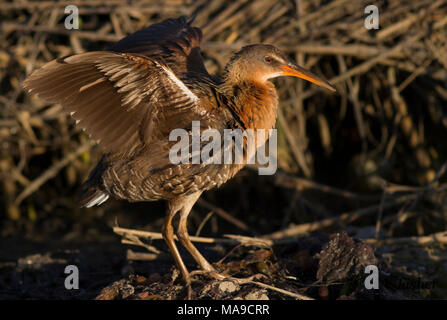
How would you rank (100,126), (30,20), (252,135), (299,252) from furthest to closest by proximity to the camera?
(30,20), (299,252), (252,135), (100,126)

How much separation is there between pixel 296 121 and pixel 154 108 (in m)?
3.61

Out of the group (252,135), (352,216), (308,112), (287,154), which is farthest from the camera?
(308,112)

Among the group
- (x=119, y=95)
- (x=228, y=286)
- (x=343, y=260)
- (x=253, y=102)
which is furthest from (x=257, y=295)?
(x=119, y=95)

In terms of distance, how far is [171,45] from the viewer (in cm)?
473

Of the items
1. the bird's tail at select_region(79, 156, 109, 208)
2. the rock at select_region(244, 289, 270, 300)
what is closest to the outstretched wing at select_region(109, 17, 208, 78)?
the bird's tail at select_region(79, 156, 109, 208)

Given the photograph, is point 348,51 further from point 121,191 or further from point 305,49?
point 121,191

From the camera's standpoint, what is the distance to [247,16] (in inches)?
254

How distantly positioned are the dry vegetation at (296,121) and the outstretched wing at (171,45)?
95cm

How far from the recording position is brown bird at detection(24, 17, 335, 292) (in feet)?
11.6

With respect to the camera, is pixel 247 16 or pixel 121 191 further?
pixel 247 16

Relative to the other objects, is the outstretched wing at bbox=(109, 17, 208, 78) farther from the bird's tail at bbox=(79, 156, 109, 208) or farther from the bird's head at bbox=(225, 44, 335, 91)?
the bird's tail at bbox=(79, 156, 109, 208)

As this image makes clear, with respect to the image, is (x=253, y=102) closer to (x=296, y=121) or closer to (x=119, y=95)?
(x=119, y=95)

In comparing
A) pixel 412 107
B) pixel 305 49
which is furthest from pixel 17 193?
pixel 412 107

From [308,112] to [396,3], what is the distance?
1.67 metres
